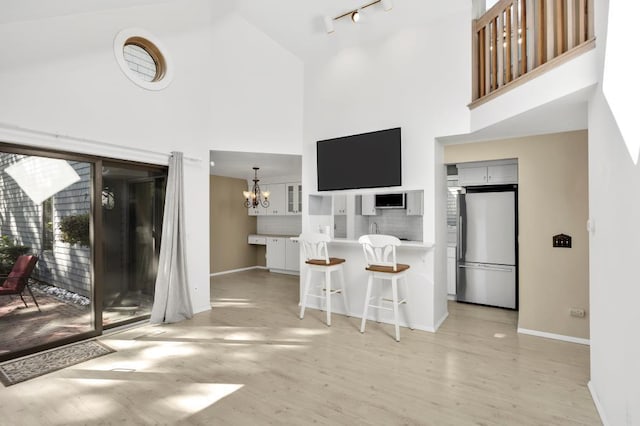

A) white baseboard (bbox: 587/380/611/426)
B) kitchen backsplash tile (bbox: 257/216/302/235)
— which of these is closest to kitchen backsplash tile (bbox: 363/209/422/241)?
kitchen backsplash tile (bbox: 257/216/302/235)

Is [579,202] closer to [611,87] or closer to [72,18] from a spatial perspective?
[611,87]

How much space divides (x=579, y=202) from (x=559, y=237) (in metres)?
0.42

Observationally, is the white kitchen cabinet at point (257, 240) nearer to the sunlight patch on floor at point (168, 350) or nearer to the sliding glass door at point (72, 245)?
the sliding glass door at point (72, 245)

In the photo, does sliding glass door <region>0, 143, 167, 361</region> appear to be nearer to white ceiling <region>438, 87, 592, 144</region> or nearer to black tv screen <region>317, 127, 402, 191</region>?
black tv screen <region>317, 127, 402, 191</region>

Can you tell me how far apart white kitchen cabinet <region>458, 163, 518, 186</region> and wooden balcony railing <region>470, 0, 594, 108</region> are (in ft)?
5.14

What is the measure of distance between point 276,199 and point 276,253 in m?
A: 1.29

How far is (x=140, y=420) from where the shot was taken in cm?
215

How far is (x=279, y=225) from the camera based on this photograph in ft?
27.0

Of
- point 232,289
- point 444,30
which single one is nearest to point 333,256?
point 232,289

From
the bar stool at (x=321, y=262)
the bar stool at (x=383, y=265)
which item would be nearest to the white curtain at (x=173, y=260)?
the bar stool at (x=321, y=262)

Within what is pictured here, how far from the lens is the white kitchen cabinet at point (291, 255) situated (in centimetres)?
736

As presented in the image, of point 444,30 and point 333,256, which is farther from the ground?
point 444,30

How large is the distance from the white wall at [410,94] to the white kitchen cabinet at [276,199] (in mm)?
3088

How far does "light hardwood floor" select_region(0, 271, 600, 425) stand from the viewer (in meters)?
2.21
